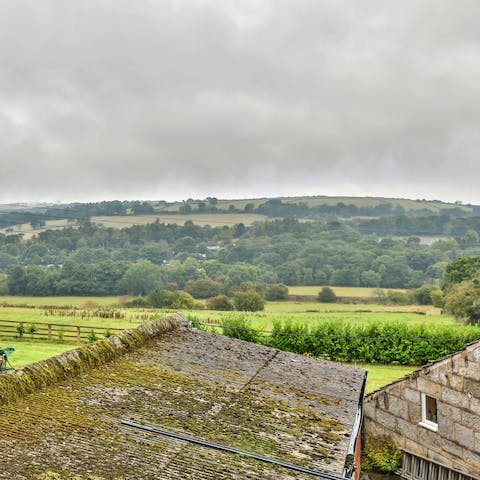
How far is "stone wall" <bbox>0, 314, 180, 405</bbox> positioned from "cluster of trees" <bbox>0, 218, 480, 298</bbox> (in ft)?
331

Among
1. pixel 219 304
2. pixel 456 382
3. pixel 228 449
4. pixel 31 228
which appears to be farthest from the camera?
pixel 31 228

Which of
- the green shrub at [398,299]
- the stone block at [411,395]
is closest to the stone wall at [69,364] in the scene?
the stone block at [411,395]

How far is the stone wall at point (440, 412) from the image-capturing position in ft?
48.3

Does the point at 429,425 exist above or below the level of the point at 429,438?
above

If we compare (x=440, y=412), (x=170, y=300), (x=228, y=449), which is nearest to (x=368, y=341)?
(x=440, y=412)

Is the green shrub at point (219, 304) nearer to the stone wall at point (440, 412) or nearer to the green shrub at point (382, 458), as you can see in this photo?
the green shrub at point (382, 458)

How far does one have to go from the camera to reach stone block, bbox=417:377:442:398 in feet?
51.4

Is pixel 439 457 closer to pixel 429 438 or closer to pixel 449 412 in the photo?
pixel 429 438

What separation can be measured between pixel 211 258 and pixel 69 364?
506 feet

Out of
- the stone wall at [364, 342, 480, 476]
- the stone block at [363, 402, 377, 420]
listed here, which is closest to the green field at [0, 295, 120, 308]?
the stone block at [363, 402, 377, 420]

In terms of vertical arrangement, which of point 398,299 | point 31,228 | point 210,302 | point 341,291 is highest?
point 31,228

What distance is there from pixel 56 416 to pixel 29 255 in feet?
528

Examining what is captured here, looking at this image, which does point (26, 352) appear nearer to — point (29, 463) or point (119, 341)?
point (119, 341)

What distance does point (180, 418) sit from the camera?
9414 mm
